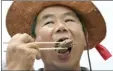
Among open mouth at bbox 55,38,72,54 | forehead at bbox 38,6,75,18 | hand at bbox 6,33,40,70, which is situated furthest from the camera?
forehead at bbox 38,6,75,18

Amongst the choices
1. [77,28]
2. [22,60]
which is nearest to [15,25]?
[77,28]

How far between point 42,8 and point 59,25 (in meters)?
0.22

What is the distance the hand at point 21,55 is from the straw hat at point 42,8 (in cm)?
61

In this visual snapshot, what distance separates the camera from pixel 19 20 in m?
2.60

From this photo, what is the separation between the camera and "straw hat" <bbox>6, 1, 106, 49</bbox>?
2.47 metres

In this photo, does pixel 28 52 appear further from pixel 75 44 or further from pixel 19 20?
pixel 19 20

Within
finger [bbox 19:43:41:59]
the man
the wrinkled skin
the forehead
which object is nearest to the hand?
finger [bbox 19:43:41:59]

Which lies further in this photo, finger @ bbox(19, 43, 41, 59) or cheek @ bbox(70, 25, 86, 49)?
cheek @ bbox(70, 25, 86, 49)

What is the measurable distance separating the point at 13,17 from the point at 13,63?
2.54 feet

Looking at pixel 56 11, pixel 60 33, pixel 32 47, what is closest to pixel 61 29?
pixel 60 33

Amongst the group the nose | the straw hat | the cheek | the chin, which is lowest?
the chin

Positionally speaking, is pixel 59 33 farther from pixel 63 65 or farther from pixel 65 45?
pixel 63 65

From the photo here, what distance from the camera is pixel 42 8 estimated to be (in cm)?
246

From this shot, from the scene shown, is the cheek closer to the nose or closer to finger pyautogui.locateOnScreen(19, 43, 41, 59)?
the nose
